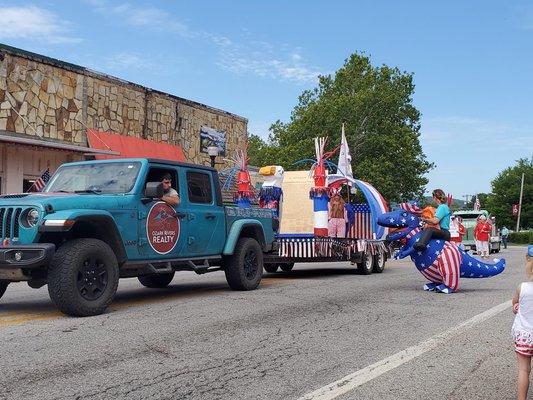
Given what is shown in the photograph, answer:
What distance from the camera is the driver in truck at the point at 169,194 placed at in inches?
364

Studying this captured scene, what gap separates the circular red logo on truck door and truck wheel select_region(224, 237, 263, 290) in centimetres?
160

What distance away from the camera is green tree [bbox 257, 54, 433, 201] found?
4366cm

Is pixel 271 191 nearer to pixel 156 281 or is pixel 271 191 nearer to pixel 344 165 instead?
pixel 344 165

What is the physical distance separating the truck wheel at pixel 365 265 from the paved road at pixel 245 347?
4.95 metres

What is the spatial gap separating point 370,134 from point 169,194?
119ft

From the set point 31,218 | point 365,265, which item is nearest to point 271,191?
point 365,265

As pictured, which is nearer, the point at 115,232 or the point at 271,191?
the point at 115,232

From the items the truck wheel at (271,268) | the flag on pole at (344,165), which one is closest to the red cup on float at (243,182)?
the truck wheel at (271,268)

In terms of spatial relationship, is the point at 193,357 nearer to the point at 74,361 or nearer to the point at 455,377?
the point at 74,361

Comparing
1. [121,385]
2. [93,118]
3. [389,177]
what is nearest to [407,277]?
[121,385]

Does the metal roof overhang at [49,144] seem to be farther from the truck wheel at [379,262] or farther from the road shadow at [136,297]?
the truck wheel at [379,262]

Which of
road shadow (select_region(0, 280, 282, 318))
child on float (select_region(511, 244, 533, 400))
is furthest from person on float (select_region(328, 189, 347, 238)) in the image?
child on float (select_region(511, 244, 533, 400))

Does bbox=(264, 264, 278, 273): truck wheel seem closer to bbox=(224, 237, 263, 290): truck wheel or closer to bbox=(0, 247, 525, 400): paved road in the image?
bbox=(224, 237, 263, 290): truck wheel

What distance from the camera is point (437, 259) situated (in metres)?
11.5
